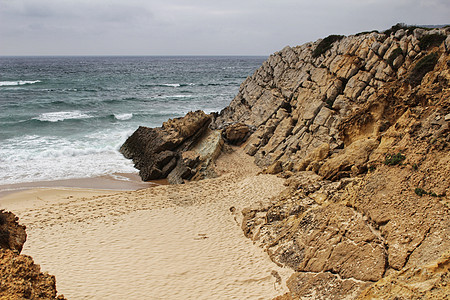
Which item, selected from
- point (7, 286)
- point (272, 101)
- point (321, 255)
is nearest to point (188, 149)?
point (272, 101)

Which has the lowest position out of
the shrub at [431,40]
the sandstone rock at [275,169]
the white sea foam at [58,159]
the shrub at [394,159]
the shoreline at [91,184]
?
the shoreline at [91,184]

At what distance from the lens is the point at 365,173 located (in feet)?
42.5

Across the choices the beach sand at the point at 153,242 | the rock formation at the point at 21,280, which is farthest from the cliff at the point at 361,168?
the rock formation at the point at 21,280

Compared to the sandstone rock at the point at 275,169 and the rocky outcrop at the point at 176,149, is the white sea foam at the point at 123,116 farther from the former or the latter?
the sandstone rock at the point at 275,169

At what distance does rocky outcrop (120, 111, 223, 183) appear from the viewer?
22.1m

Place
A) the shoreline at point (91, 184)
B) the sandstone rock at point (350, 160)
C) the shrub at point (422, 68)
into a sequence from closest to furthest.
A: the sandstone rock at point (350, 160), the shrub at point (422, 68), the shoreline at point (91, 184)

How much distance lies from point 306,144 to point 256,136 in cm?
521

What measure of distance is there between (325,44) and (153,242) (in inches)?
795

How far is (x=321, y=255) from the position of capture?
10008 millimetres

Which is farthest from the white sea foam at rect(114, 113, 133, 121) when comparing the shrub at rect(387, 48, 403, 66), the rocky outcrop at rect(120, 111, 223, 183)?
the shrub at rect(387, 48, 403, 66)

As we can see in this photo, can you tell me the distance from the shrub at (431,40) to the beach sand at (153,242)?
36.2 ft

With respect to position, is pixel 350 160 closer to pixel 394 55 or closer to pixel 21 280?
pixel 394 55

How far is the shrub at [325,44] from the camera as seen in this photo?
83.2 ft

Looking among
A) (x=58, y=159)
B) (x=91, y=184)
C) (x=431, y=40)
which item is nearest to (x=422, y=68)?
(x=431, y=40)
